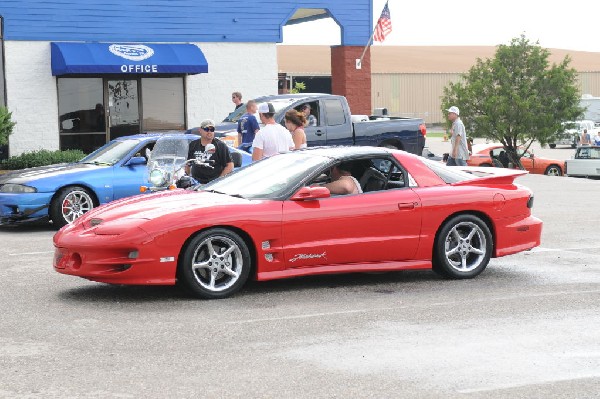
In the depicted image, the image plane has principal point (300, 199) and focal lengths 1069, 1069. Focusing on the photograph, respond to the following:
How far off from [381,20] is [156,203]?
21.7 meters

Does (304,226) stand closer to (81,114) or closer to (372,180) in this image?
(372,180)

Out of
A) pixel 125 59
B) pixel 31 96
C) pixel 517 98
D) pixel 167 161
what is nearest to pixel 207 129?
pixel 167 161

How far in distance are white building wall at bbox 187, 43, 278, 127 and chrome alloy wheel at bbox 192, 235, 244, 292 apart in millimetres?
19620

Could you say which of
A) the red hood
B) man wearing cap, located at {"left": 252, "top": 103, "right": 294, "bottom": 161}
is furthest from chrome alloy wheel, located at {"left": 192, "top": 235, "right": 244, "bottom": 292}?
man wearing cap, located at {"left": 252, "top": 103, "right": 294, "bottom": 161}

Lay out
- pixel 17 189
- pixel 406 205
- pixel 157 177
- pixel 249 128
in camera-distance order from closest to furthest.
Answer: pixel 406 205 < pixel 157 177 < pixel 17 189 < pixel 249 128

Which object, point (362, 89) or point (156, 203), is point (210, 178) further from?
point (362, 89)

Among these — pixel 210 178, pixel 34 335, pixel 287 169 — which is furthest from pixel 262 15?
pixel 34 335

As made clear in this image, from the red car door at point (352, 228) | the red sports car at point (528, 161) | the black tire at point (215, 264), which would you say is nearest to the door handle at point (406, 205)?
the red car door at point (352, 228)

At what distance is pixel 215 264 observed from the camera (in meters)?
8.82

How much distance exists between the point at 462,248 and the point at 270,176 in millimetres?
1914

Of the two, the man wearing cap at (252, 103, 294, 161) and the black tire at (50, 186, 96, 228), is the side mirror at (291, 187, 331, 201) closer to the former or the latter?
the man wearing cap at (252, 103, 294, 161)

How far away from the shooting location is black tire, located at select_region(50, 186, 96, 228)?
1483cm

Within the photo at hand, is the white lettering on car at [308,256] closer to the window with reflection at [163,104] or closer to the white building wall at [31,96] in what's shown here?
the white building wall at [31,96]

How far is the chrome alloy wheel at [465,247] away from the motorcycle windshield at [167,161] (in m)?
4.04
